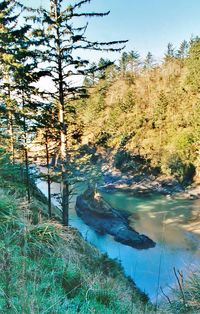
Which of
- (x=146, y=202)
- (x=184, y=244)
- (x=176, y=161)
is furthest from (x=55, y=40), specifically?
(x=176, y=161)

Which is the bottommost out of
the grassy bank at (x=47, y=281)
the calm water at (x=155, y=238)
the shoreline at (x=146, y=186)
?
the calm water at (x=155, y=238)

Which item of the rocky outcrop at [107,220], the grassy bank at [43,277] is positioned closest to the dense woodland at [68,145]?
the grassy bank at [43,277]

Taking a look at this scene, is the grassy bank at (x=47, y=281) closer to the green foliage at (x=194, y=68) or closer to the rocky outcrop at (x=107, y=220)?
the rocky outcrop at (x=107, y=220)

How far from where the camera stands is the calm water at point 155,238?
1661 centimetres

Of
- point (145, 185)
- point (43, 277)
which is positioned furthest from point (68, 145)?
point (145, 185)

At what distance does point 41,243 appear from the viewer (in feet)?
13.1

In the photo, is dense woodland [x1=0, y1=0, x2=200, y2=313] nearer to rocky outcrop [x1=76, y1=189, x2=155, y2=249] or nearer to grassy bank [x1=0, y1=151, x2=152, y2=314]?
A: grassy bank [x1=0, y1=151, x2=152, y2=314]

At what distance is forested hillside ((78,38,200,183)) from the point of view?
122 feet

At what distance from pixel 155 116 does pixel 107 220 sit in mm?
23043

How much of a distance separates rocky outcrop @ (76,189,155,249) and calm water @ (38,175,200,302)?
0.52 meters

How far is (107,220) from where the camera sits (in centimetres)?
2461

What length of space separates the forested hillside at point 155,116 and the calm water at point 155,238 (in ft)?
22.6

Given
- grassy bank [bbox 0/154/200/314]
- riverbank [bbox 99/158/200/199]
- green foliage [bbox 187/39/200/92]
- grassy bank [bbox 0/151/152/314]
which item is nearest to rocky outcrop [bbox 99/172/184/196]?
riverbank [bbox 99/158/200/199]

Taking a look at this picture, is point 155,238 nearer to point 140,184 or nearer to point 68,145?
point 68,145
